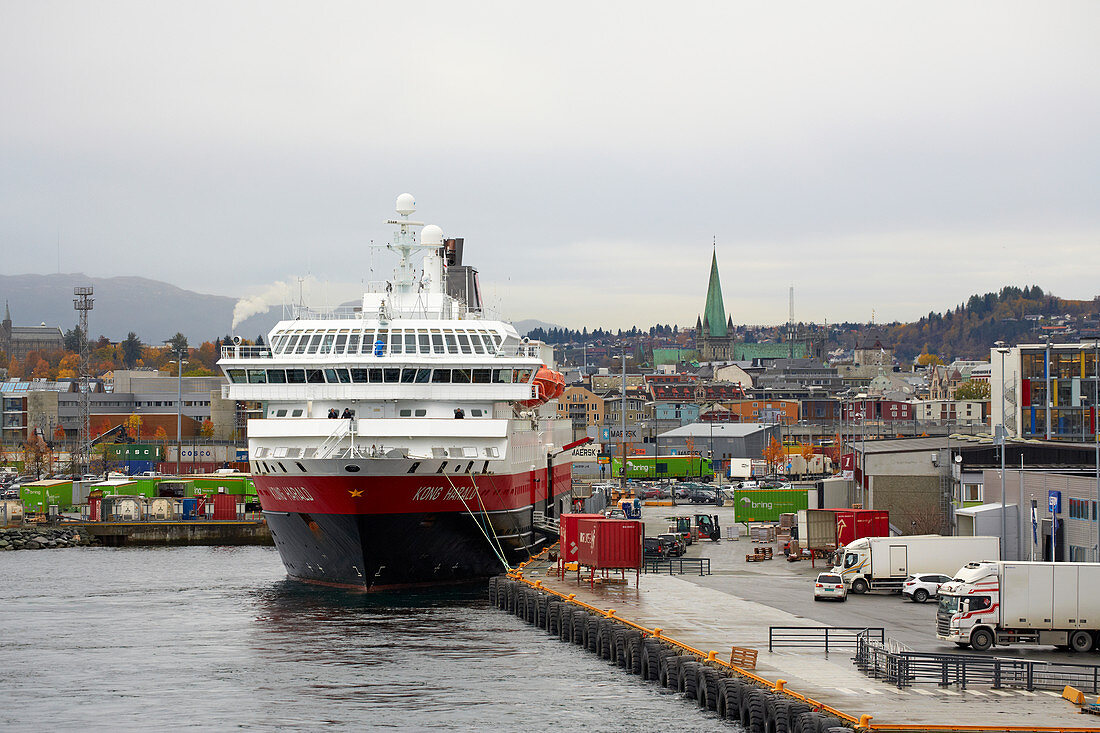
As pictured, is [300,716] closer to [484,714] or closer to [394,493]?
[484,714]

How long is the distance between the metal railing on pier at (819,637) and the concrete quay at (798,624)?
375mm

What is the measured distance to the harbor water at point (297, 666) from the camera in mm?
34312

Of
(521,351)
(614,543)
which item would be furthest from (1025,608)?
(521,351)

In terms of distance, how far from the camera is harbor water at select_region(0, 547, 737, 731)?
34.3 meters

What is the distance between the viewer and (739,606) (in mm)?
43656

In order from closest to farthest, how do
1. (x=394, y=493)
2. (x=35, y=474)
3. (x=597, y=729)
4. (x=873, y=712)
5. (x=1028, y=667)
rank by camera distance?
(x=873, y=712)
(x=1028, y=667)
(x=597, y=729)
(x=394, y=493)
(x=35, y=474)

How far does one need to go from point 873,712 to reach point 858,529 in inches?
1224

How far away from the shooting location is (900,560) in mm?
48031

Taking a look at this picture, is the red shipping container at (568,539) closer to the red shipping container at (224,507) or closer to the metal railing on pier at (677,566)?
the metal railing on pier at (677,566)

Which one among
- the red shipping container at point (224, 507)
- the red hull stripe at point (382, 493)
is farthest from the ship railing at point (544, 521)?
the red shipping container at point (224, 507)

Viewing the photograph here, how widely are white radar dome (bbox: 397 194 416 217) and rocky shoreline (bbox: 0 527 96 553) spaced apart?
1409 inches

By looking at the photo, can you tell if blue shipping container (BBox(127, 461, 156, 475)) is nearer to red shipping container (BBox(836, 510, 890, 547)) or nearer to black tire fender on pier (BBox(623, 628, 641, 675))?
red shipping container (BBox(836, 510, 890, 547))

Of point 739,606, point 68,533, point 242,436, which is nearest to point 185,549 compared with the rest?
point 68,533

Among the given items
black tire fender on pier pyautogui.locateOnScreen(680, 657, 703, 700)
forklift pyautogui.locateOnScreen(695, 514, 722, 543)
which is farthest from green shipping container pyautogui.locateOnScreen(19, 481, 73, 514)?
black tire fender on pier pyautogui.locateOnScreen(680, 657, 703, 700)
